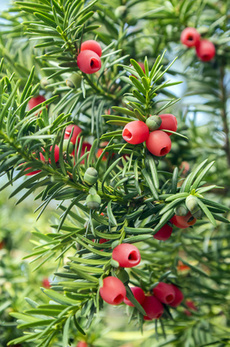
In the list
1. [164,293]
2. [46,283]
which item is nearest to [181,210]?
[164,293]

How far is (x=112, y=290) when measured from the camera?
472mm

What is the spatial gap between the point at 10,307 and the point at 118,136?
25.9 inches

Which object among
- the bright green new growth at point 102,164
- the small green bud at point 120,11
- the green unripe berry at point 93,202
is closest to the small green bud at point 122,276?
the bright green new growth at point 102,164

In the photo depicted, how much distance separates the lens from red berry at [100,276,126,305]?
469 millimetres

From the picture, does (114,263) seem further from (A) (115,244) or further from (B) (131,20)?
(B) (131,20)

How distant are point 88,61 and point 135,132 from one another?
6.7 inches

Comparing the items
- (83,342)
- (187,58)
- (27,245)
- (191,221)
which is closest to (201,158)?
(187,58)

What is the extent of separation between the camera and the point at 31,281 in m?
1.10

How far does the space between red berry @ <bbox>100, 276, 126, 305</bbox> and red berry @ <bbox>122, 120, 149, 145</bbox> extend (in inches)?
8.2

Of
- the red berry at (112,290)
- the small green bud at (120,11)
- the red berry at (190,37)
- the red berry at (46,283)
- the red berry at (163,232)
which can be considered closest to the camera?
the red berry at (112,290)

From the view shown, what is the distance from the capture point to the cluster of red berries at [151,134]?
519 millimetres

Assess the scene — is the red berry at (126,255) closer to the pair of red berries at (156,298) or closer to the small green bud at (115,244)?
the small green bud at (115,244)

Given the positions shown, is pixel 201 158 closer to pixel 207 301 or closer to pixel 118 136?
pixel 207 301

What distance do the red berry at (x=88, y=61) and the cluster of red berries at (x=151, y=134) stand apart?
0.14 metres
